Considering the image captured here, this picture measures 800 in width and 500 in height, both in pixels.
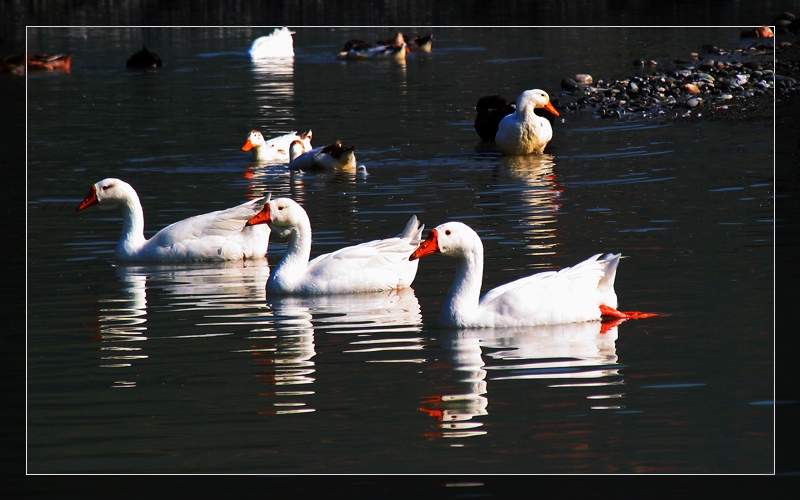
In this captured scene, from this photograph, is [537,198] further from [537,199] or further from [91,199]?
[91,199]

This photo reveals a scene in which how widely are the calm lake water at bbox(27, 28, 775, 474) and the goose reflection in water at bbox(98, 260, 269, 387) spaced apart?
43mm

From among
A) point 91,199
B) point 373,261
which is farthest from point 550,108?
point 373,261

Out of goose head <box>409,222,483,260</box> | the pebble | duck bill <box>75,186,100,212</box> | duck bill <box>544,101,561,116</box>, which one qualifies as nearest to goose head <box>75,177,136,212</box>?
duck bill <box>75,186,100,212</box>

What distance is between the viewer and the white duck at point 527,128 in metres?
22.0

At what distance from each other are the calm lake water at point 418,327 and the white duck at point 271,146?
0.57 metres

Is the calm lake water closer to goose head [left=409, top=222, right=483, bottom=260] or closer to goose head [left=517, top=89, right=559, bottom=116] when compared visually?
goose head [left=409, top=222, right=483, bottom=260]

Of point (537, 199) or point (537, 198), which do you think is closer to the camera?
point (537, 199)

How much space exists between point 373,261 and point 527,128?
10.0 metres

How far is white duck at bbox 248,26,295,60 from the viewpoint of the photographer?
3706 centimetres

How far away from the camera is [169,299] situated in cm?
1248

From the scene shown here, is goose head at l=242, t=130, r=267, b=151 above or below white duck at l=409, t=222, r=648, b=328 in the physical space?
above

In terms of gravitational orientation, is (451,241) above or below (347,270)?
above
